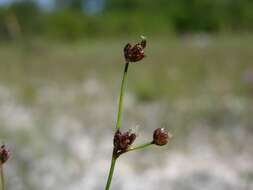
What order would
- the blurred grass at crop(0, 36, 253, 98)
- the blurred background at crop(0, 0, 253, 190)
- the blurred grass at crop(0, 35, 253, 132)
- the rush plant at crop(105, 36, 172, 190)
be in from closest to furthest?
the rush plant at crop(105, 36, 172, 190) < the blurred background at crop(0, 0, 253, 190) < the blurred grass at crop(0, 35, 253, 132) < the blurred grass at crop(0, 36, 253, 98)

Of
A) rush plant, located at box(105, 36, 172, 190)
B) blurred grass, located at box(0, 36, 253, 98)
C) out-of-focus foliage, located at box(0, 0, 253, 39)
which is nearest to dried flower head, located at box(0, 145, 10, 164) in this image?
rush plant, located at box(105, 36, 172, 190)

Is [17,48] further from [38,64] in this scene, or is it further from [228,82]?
[228,82]

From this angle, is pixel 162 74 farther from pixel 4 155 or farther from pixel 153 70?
Result: pixel 4 155

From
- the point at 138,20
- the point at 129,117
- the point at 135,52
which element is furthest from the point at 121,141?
the point at 138,20

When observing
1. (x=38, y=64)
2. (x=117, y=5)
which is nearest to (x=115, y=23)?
(x=117, y=5)

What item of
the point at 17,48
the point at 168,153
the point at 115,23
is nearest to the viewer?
the point at 168,153

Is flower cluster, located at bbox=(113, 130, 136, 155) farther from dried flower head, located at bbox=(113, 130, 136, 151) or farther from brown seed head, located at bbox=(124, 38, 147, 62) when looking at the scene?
brown seed head, located at bbox=(124, 38, 147, 62)

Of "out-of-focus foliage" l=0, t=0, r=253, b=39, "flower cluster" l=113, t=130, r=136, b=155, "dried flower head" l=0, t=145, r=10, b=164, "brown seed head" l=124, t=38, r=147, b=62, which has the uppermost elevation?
"out-of-focus foliage" l=0, t=0, r=253, b=39
